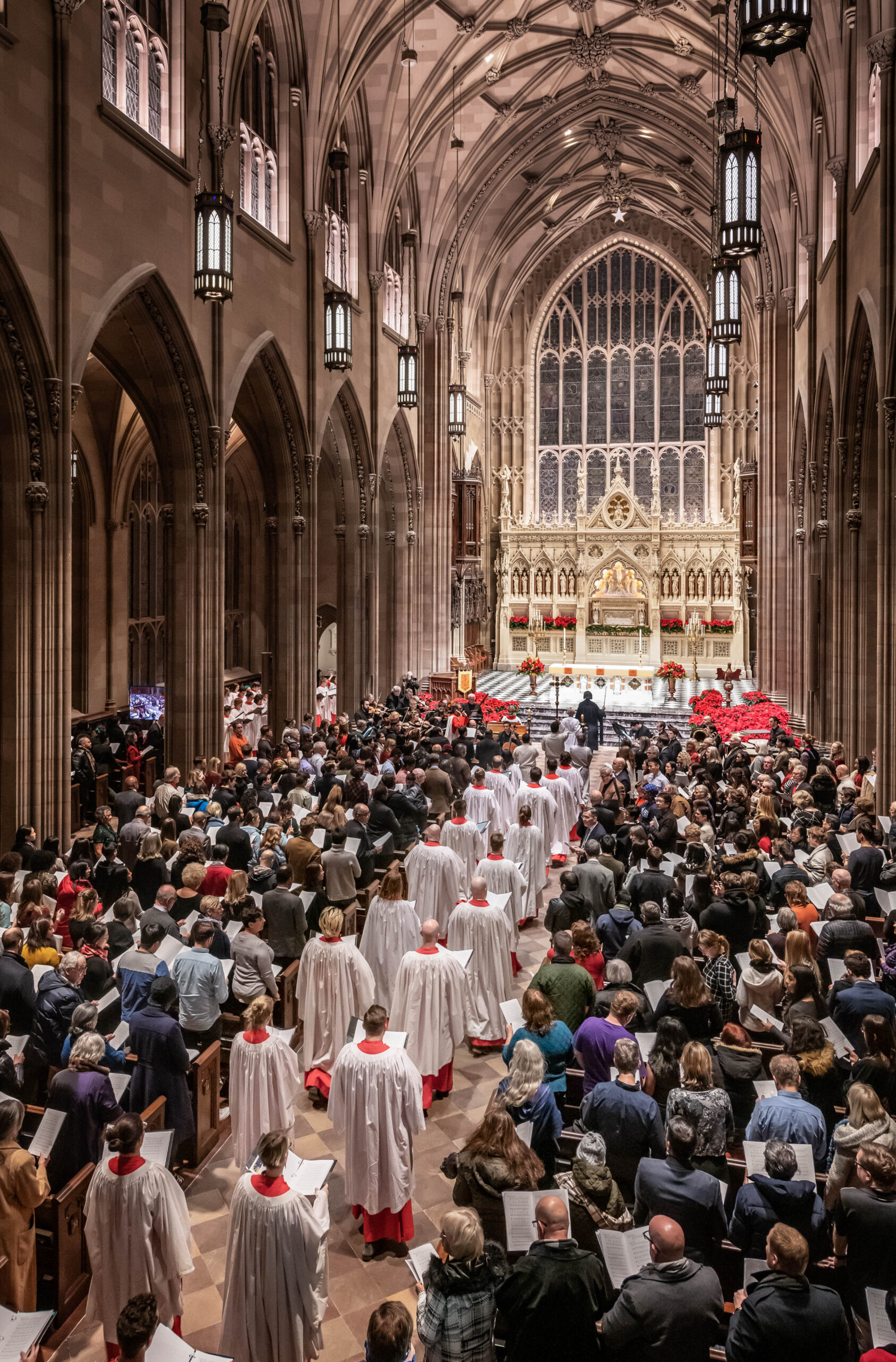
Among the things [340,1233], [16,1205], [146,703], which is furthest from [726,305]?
[16,1205]

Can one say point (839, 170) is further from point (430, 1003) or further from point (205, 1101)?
point (205, 1101)

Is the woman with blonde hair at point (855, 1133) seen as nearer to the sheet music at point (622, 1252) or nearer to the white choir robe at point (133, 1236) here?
the sheet music at point (622, 1252)

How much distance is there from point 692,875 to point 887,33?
11.3m

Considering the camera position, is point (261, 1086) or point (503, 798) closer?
point (261, 1086)

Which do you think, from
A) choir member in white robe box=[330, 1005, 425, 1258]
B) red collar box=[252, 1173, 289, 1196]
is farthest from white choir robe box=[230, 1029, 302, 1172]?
red collar box=[252, 1173, 289, 1196]

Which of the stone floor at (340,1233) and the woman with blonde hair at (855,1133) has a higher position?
the woman with blonde hair at (855,1133)

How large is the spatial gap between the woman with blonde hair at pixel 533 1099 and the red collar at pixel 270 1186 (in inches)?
41.4

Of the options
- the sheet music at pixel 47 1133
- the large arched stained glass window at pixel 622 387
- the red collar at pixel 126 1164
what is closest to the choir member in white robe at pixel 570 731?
the sheet music at pixel 47 1133

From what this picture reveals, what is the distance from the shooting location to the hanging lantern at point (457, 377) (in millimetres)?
26797

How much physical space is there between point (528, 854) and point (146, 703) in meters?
14.8

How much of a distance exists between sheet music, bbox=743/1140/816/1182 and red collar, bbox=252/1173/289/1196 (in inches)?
78.3

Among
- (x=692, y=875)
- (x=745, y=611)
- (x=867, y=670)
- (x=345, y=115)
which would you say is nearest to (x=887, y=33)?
(x=867, y=670)

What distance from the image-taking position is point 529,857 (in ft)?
35.3

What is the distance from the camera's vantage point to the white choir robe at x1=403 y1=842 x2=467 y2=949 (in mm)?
9031
